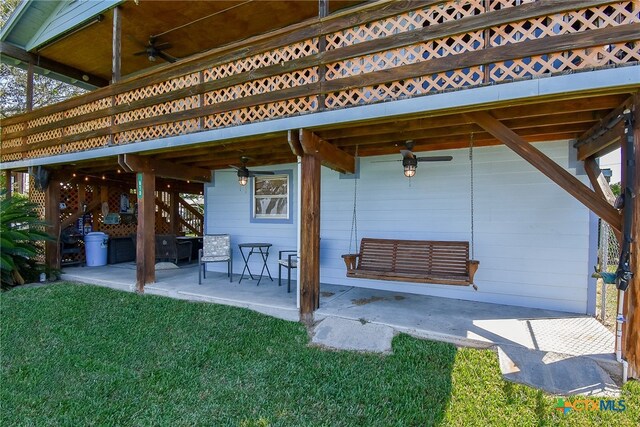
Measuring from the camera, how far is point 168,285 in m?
5.64

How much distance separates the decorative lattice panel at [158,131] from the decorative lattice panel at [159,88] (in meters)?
0.51

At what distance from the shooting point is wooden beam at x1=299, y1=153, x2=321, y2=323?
3980 millimetres

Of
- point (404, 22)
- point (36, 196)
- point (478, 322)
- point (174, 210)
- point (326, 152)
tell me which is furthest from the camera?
point (174, 210)

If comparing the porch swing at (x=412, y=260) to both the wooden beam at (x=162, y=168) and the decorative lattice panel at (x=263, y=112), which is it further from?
the wooden beam at (x=162, y=168)

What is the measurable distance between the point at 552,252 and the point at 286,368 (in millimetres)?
3808

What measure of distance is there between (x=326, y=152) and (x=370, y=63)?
127 cm

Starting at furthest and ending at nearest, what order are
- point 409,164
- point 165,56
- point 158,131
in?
point 165,56 → point 158,131 → point 409,164

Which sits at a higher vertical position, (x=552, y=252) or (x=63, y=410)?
(x=552, y=252)

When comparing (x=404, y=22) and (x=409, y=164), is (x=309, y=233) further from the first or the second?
(x=404, y=22)

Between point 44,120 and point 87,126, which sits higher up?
point 44,120

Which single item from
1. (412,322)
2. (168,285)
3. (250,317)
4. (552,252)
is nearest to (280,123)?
(250,317)

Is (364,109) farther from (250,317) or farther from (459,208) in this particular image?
(250,317)

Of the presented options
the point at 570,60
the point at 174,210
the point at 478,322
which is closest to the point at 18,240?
the point at 174,210

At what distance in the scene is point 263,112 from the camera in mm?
4090
